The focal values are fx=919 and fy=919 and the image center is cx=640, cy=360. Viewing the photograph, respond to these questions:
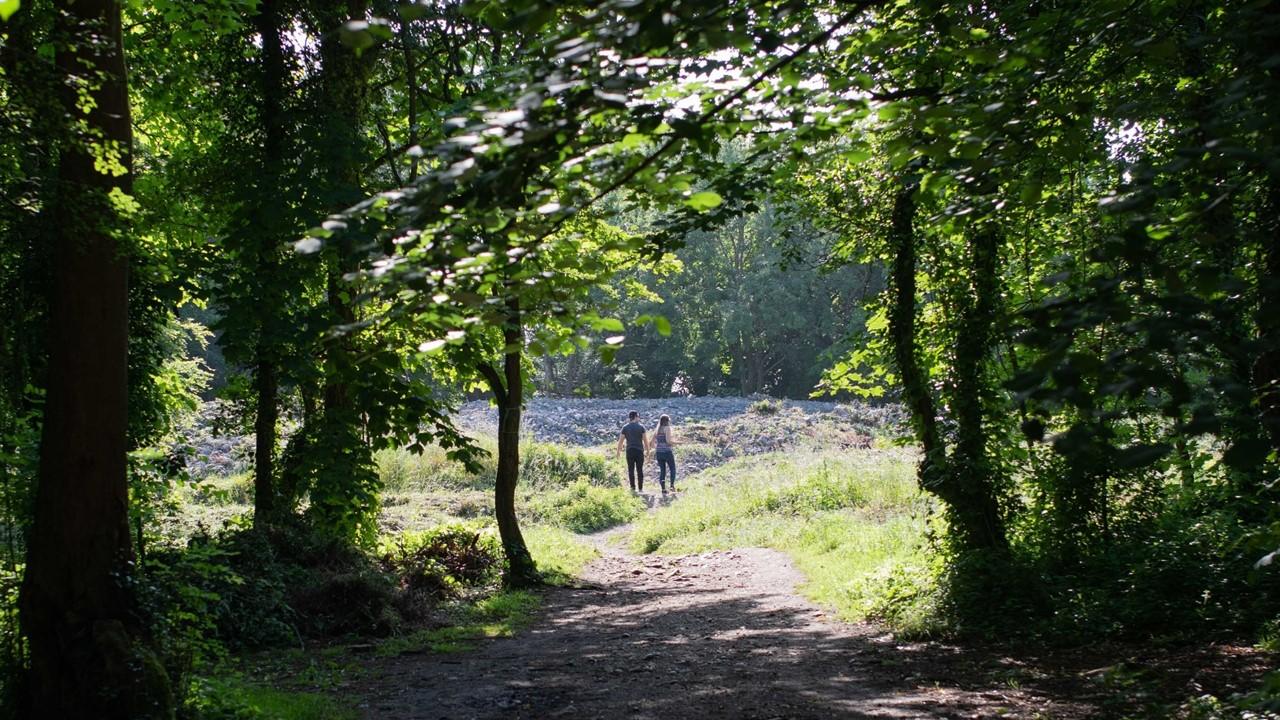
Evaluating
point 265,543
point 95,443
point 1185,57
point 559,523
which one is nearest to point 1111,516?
point 1185,57

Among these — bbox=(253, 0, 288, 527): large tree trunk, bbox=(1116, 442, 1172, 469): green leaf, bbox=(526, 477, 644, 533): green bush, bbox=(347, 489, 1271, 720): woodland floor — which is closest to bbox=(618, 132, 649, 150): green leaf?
bbox=(1116, 442, 1172, 469): green leaf

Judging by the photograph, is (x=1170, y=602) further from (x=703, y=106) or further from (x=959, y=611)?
(x=703, y=106)

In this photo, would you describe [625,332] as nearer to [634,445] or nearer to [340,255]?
[340,255]

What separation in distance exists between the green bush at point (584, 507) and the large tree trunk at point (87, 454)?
13858mm

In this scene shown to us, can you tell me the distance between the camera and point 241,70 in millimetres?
10859

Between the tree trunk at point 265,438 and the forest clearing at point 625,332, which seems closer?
the forest clearing at point 625,332

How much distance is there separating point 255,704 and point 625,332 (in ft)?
11.3

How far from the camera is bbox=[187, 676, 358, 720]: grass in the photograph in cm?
564

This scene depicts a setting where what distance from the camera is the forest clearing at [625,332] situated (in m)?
3.14

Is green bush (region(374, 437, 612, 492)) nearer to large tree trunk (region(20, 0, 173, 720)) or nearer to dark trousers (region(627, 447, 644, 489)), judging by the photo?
dark trousers (region(627, 447, 644, 489))

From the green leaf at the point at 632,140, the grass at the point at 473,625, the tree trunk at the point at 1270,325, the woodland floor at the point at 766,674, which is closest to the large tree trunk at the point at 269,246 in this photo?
the grass at the point at 473,625

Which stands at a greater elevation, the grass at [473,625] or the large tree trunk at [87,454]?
the large tree trunk at [87,454]

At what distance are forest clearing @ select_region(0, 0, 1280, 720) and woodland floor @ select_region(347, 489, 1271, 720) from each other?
1.9 inches

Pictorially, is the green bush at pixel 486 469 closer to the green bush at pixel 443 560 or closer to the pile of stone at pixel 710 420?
the pile of stone at pixel 710 420
